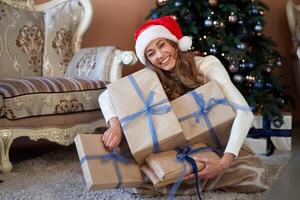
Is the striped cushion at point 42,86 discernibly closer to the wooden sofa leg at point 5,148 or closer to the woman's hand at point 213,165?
the wooden sofa leg at point 5,148

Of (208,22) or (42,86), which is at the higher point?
(208,22)

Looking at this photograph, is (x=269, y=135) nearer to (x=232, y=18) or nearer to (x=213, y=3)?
(x=232, y=18)

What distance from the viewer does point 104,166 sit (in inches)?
49.5

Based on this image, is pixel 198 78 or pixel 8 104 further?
pixel 8 104

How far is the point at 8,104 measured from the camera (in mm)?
1688

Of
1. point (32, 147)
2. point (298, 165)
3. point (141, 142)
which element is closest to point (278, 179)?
point (298, 165)

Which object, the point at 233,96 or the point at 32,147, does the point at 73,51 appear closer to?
the point at 32,147

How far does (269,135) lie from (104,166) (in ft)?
4.51

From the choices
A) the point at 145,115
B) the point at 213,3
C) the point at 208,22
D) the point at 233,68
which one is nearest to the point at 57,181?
the point at 145,115

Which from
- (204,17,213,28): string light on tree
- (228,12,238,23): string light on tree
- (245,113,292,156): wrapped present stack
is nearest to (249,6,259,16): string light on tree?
(228,12,238,23): string light on tree

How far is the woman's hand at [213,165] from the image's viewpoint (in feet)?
4.13

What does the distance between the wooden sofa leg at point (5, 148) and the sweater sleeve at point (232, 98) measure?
2.93 ft

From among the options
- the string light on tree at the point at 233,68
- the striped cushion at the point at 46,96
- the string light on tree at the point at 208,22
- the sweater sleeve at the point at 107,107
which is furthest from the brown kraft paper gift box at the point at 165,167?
the string light on tree at the point at 208,22

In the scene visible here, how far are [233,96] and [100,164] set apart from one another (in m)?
0.53
